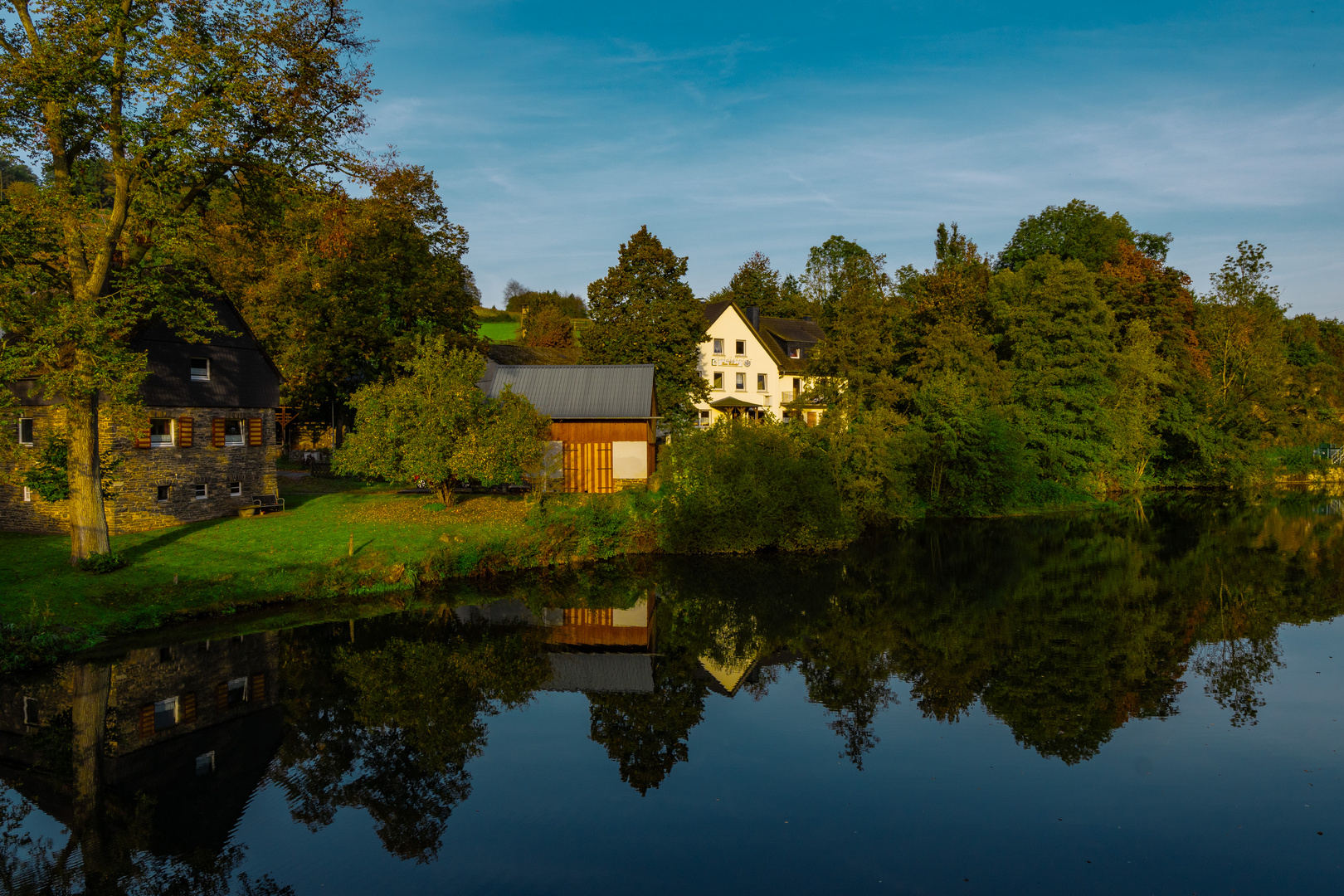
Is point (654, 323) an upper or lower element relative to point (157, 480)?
upper

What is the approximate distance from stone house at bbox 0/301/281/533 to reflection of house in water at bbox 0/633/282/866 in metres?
10.7

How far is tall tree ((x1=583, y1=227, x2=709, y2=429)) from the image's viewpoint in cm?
4578

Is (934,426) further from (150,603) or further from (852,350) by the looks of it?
(150,603)

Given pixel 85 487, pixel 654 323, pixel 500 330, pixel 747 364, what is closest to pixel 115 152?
pixel 85 487

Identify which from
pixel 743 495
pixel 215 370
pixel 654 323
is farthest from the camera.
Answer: pixel 654 323

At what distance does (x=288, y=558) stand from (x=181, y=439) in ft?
25.5

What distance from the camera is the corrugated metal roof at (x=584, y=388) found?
3566cm

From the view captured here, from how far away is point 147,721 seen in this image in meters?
12.8

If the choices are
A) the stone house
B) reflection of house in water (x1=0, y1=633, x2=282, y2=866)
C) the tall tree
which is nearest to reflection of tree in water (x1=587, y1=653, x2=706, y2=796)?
reflection of house in water (x1=0, y1=633, x2=282, y2=866)

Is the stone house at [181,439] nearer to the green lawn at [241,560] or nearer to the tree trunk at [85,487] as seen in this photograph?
the green lawn at [241,560]

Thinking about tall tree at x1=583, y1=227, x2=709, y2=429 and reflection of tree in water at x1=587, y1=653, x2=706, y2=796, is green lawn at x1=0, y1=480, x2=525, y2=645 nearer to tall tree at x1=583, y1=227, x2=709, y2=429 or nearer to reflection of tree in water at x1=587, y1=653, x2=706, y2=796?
reflection of tree in water at x1=587, y1=653, x2=706, y2=796

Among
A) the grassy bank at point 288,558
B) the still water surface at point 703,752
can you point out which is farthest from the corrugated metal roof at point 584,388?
the still water surface at point 703,752

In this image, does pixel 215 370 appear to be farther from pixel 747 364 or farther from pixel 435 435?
pixel 747 364

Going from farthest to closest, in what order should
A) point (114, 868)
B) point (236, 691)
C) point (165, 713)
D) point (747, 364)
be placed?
1. point (747, 364)
2. point (236, 691)
3. point (165, 713)
4. point (114, 868)
